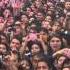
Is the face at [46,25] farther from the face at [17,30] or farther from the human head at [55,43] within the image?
the human head at [55,43]

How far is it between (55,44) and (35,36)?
0.96m

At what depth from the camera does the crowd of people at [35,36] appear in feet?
27.3

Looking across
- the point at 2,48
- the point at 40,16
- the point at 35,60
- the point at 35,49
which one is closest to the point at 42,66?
the point at 35,60

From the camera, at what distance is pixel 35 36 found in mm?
9914

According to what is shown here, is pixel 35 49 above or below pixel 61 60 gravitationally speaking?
below

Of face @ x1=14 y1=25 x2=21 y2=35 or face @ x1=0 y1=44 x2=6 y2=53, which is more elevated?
face @ x1=0 y1=44 x2=6 y2=53

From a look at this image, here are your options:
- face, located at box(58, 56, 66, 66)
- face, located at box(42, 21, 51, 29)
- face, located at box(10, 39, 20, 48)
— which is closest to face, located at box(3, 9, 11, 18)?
face, located at box(42, 21, 51, 29)

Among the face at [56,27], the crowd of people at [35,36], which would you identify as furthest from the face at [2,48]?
the face at [56,27]

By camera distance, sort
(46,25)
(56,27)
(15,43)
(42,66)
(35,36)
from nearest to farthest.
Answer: (42,66), (15,43), (35,36), (56,27), (46,25)

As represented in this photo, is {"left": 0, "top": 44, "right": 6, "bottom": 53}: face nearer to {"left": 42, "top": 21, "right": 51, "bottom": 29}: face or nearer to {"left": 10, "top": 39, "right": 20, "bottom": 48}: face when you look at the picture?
{"left": 10, "top": 39, "right": 20, "bottom": 48}: face

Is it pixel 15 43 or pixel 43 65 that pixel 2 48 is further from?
pixel 43 65

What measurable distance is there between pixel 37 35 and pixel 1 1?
13.0 ft

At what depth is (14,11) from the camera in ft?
42.3

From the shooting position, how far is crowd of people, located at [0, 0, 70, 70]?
8.33m
